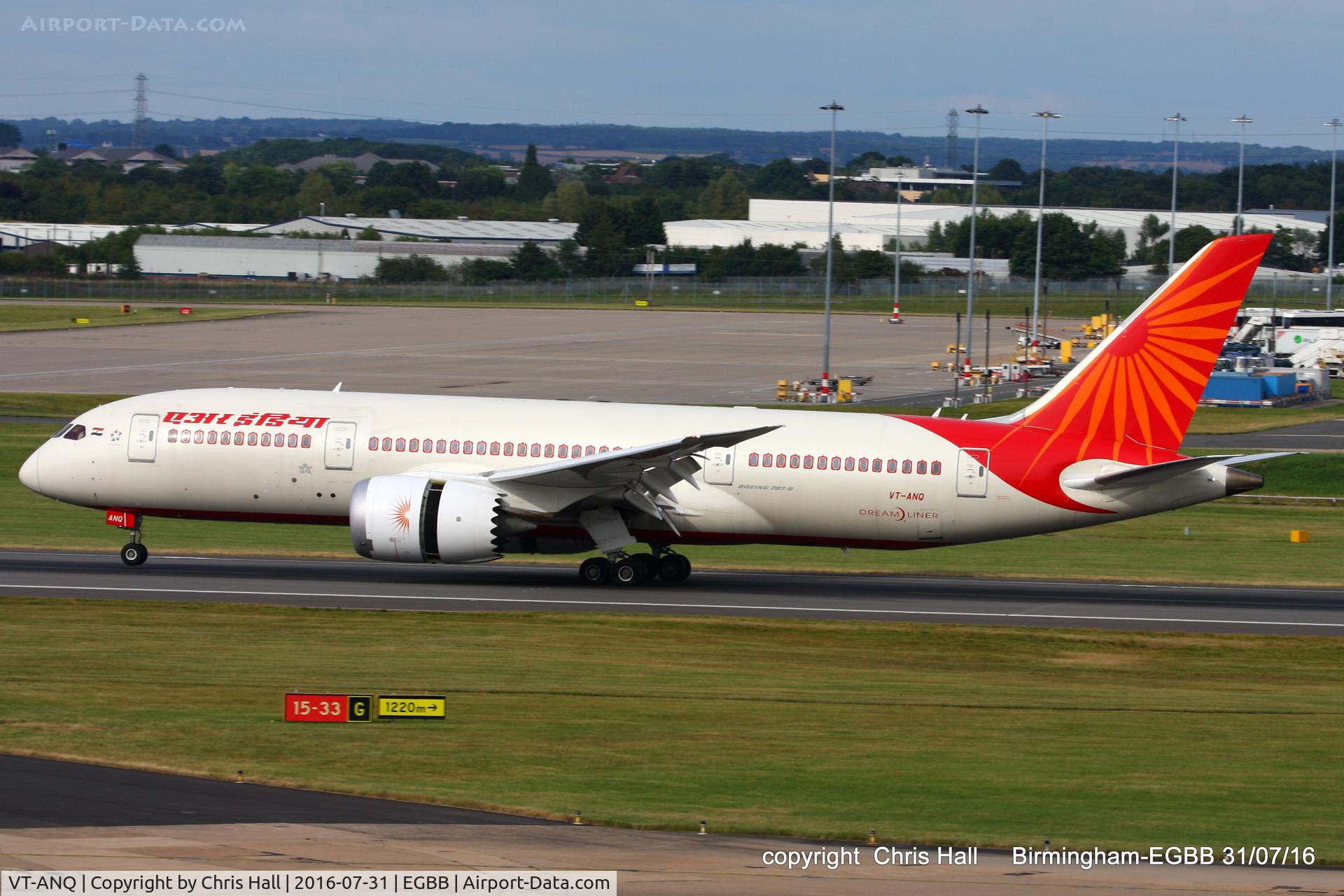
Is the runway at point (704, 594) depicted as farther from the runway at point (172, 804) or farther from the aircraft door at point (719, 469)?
the runway at point (172, 804)

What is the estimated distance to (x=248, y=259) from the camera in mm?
180875

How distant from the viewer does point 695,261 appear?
640ft

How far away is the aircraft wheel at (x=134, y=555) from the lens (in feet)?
114

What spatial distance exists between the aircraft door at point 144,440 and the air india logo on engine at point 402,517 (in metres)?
6.55

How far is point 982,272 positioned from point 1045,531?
159m

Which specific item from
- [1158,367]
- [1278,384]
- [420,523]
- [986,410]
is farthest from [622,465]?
[1278,384]

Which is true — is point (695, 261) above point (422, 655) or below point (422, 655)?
above

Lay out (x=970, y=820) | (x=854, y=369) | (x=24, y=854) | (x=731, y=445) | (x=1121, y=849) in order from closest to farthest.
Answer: (x=24, y=854) < (x=1121, y=849) < (x=970, y=820) < (x=731, y=445) < (x=854, y=369)

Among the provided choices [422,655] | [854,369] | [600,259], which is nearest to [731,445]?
[422,655]

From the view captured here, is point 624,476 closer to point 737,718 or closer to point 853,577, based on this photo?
point 853,577

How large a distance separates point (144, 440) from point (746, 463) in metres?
13.7

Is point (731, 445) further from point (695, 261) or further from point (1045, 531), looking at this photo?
point (695, 261)

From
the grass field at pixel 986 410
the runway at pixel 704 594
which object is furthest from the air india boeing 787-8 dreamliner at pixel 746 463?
the grass field at pixel 986 410

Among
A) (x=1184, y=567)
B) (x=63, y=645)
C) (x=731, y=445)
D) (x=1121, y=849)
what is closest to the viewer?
(x=1121, y=849)
